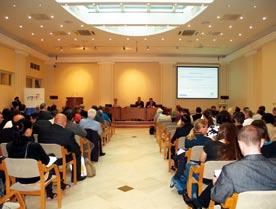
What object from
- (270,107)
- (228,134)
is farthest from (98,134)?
(270,107)

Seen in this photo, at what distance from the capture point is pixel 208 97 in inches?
736

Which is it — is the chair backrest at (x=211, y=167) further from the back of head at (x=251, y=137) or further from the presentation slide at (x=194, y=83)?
the presentation slide at (x=194, y=83)

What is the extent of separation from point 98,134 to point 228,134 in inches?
170

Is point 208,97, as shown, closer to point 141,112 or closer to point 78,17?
point 141,112

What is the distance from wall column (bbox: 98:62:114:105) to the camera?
731 inches

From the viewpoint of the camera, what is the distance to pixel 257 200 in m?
2.09

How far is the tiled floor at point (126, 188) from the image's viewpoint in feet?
13.6

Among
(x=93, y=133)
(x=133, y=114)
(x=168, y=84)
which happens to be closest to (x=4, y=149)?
(x=93, y=133)

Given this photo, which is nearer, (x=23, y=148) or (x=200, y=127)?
(x=23, y=148)

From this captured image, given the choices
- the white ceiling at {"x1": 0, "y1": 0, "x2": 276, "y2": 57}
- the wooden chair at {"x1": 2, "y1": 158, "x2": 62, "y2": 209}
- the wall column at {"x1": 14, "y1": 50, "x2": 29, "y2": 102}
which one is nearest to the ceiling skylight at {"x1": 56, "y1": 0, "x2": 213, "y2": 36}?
the white ceiling at {"x1": 0, "y1": 0, "x2": 276, "y2": 57}

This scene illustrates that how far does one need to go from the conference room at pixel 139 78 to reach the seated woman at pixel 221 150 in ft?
0.28

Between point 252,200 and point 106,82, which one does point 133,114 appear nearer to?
point 106,82

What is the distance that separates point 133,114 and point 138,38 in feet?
13.6

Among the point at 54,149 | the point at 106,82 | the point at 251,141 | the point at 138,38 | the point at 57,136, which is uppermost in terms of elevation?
the point at 138,38
